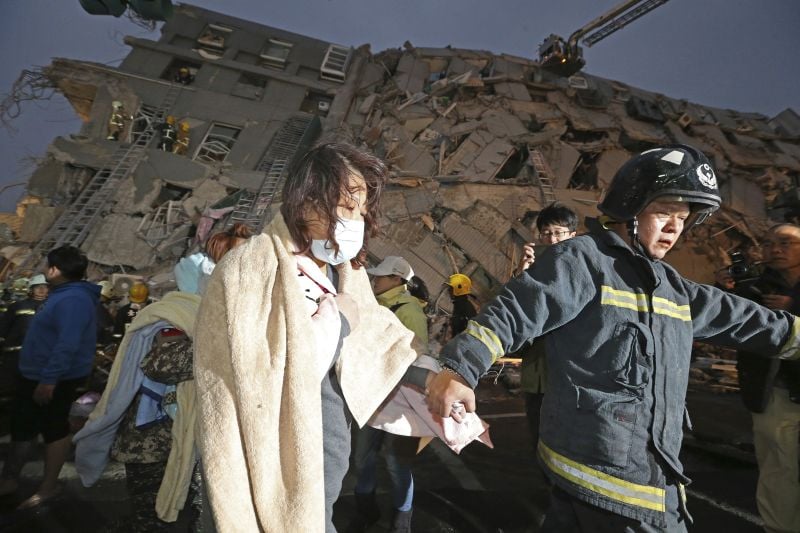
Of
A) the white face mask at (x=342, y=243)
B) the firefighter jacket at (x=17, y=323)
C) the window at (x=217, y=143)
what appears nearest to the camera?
the white face mask at (x=342, y=243)

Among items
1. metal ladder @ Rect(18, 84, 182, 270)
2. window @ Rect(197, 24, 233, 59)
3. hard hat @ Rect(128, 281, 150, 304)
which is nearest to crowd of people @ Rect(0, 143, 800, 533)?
hard hat @ Rect(128, 281, 150, 304)

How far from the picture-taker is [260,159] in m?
12.4

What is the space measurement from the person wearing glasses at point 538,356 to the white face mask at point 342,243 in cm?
143

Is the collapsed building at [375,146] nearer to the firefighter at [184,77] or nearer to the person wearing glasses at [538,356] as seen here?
the firefighter at [184,77]

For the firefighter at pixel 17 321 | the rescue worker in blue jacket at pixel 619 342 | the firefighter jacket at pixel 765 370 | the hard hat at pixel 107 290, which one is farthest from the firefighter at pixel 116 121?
the firefighter jacket at pixel 765 370

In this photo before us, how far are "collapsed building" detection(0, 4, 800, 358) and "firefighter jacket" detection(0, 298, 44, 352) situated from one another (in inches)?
99.6

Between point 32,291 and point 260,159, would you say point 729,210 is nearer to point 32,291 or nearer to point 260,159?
point 260,159

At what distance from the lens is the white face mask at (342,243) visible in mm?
1533

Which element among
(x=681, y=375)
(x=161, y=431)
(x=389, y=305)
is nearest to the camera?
(x=681, y=375)

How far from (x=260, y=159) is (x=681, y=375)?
1302cm

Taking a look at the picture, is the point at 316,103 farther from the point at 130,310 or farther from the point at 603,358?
the point at 603,358

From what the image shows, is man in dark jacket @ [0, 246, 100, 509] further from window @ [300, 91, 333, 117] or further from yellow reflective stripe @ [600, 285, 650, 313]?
window @ [300, 91, 333, 117]

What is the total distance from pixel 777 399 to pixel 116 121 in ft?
54.0

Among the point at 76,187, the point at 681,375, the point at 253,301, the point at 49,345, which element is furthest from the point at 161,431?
the point at 76,187
